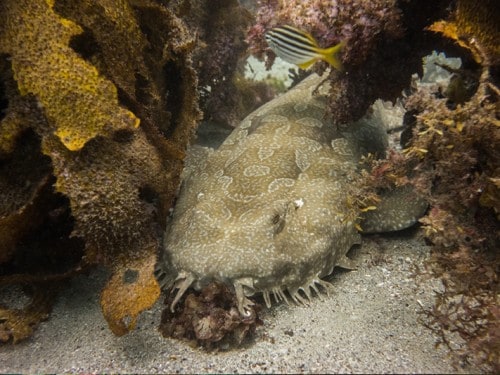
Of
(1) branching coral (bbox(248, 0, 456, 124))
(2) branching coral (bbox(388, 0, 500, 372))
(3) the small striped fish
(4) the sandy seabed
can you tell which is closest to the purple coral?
(1) branching coral (bbox(248, 0, 456, 124))

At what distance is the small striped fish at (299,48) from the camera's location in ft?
13.3

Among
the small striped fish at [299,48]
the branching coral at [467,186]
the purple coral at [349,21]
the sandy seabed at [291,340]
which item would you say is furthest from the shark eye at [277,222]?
the purple coral at [349,21]

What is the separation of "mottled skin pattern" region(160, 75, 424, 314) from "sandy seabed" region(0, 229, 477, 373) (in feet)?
1.08

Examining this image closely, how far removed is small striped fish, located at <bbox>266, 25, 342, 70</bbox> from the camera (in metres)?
4.05

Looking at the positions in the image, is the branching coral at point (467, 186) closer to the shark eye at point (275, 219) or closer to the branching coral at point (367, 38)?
the branching coral at point (367, 38)

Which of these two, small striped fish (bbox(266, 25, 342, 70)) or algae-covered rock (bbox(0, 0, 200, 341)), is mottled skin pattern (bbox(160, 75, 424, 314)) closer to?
algae-covered rock (bbox(0, 0, 200, 341))

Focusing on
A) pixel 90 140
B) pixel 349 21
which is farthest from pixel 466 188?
pixel 90 140

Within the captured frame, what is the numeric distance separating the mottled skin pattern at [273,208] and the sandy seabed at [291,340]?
0.33 meters

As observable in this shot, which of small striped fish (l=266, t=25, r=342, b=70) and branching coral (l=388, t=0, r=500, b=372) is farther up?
small striped fish (l=266, t=25, r=342, b=70)

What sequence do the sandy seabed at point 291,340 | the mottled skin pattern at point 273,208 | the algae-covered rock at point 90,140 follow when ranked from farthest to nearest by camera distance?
the mottled skin pattern at point 273,208, the sandy seabed at point 291,340, the algae-covered rock at point 90,140

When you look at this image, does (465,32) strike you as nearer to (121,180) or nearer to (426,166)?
(426,166)

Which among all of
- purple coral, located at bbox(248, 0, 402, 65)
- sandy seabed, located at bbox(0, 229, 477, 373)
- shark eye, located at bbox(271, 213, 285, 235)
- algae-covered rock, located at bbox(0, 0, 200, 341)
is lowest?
sandy seabed, located at bbox(0, 229, 477, 373)

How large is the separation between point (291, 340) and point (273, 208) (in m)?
1.51

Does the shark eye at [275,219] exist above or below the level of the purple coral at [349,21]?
below
